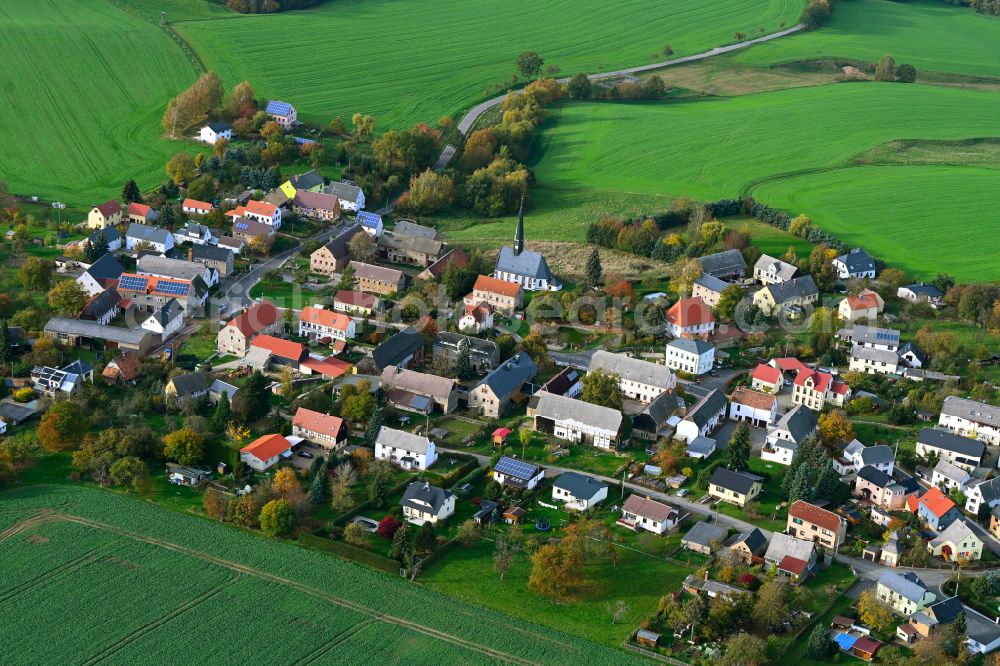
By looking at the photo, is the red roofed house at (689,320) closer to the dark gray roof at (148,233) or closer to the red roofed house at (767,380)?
the red roofed house at (767,380)

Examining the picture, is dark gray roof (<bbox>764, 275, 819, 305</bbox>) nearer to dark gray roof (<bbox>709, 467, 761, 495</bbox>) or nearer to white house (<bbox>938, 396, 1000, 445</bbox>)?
white house (<bbox>938, 396, 1000, 445</bbox>)

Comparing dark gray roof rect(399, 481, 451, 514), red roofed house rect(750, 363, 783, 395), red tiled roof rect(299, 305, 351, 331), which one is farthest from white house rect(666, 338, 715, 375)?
dark gray roof rect(399, 481, 451, 514)

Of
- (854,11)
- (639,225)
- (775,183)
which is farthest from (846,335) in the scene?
(854,11)

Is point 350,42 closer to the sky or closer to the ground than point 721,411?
closer to the sky

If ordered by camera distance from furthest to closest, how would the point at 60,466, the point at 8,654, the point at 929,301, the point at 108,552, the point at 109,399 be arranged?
the point at 929,301 < the point at 109,399 < the point at 60,466 < the point at 108,552 < the point at 8,654

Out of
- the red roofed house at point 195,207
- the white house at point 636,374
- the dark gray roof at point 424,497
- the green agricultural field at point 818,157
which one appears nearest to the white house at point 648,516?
the dark gray roof at point 424,497

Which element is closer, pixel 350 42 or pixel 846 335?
pixel 846 335

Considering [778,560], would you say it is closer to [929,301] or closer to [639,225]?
[929,301]
